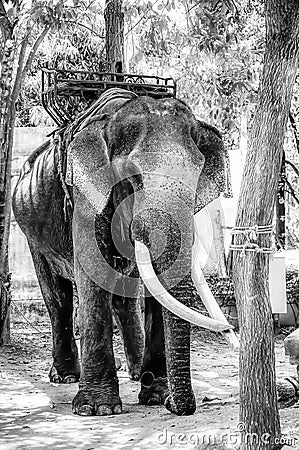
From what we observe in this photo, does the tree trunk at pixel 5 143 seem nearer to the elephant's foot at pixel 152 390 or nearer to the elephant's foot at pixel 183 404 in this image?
the elephant's foot at pixel 152 390

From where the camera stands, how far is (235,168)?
10758 mm

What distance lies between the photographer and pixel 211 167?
6.59 metres

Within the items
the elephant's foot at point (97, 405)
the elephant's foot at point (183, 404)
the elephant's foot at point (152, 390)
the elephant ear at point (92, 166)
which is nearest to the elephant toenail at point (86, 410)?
the elephant's foot at point (97, 405)

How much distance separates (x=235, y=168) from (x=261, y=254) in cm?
638

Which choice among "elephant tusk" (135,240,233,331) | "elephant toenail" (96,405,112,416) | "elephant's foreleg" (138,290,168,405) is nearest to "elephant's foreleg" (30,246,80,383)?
"elephant's foreleg" (138,290,168,405)

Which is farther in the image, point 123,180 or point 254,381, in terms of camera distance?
point 123,180

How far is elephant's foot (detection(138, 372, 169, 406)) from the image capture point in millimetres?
6438

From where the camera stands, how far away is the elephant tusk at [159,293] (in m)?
5.08

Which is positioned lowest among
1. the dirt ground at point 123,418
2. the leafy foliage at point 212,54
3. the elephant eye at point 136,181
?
the dirt ground at point 123,418

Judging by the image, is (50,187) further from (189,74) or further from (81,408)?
(189,74)

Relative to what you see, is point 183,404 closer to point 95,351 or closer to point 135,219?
point 95,351

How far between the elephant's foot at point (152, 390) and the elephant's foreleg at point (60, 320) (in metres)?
1.29

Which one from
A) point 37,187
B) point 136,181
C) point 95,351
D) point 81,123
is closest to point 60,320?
point 37,187

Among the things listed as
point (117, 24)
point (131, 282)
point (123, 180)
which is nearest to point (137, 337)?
point (131, 282)
